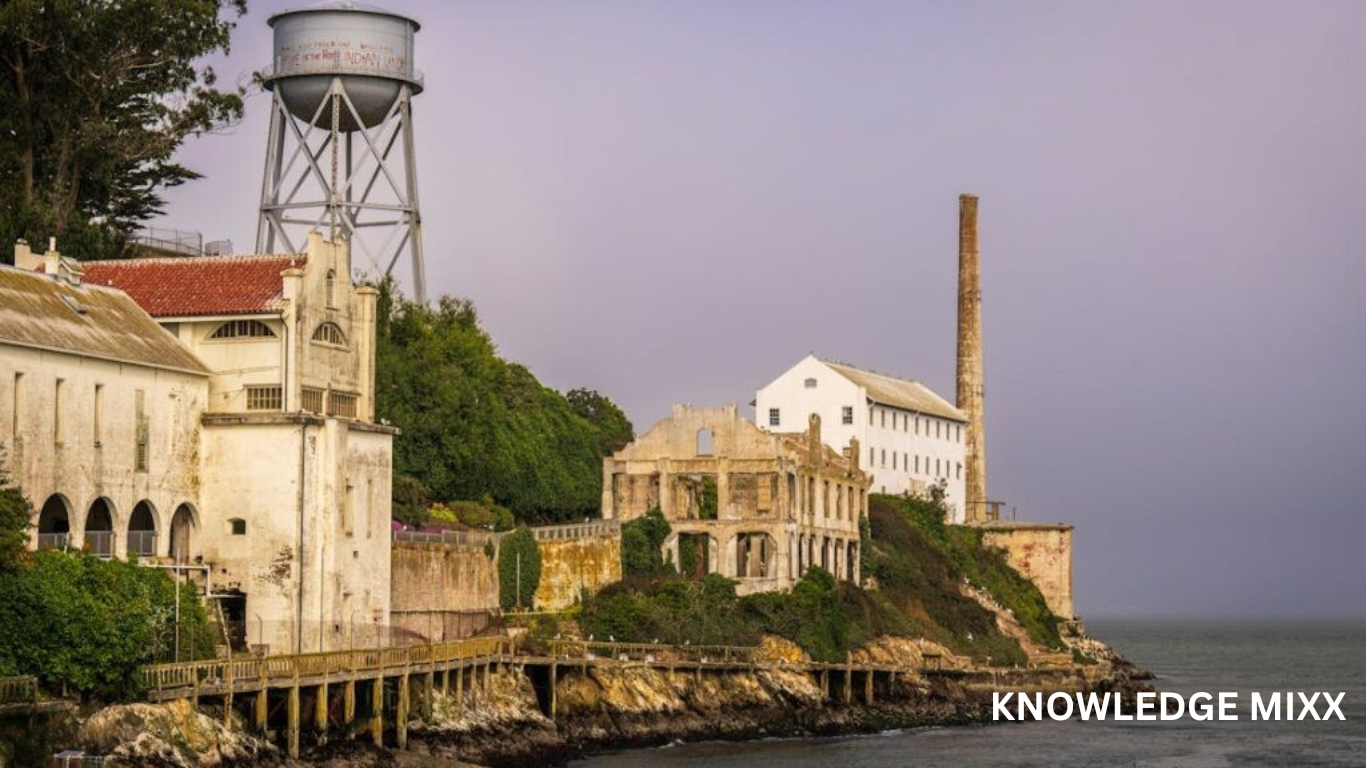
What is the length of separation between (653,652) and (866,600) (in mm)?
17883

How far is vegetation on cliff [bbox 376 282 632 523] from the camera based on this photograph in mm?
86688

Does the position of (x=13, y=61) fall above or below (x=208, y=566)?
above

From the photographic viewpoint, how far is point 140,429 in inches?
2473

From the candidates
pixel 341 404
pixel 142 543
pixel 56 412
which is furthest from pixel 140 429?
pixel 341 404

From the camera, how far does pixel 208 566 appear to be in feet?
211

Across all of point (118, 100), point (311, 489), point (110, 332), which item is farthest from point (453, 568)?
point (118, 100)

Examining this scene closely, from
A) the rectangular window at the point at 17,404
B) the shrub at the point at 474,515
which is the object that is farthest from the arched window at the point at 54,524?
the shrub at the point at 474,515

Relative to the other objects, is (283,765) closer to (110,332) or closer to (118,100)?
(110,332)

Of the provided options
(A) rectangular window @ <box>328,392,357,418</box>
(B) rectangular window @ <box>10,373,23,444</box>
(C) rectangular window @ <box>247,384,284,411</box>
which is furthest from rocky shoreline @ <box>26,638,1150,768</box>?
(C) rectangular window @ <box>247,384,284,411</box>

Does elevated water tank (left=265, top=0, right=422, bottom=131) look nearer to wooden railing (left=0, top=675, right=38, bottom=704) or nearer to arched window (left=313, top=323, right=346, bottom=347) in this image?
arched window (left=313, top=323, right=346, bottom=347)

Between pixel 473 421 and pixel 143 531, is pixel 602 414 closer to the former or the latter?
pixel 473 421

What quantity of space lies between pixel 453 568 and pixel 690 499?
21599mm

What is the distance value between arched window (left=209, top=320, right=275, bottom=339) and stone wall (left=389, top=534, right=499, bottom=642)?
7495mm

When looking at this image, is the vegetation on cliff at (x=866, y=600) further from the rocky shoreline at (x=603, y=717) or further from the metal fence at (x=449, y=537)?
the metal fence at (x=449, y=537)
